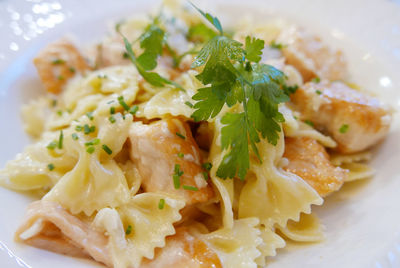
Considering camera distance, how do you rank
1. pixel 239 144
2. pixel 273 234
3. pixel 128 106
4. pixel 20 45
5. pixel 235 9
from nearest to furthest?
pixel 239 144, pixel 273 234, pixel 128 106, pixel 20 45, pixel 235 9

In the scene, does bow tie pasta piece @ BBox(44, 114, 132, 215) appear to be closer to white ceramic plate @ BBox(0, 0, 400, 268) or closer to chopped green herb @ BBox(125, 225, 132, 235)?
chopped green herb @ BBox(125, 225, 132, 235)

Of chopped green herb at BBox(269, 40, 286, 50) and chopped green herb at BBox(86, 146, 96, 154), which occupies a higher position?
chopped green herb at BBox(269, 40, 286, 50)

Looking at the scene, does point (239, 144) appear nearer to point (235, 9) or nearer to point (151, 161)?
point (151, 161)

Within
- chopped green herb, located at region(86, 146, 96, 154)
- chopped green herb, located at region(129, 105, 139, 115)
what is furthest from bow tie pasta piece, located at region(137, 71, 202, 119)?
chopped green herb, located at region(86, 146, 96, 154)

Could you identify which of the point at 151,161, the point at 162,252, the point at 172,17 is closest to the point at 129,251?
the point at 162,252

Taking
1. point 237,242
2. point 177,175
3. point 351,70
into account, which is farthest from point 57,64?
point 351,70

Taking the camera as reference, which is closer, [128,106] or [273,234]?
[273,234]

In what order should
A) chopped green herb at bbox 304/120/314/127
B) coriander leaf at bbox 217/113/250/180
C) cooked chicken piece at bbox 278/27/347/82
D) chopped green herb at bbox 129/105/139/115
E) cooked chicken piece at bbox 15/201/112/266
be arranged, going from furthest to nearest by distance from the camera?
cooked chicken piece at bbox 278/27/347/82, chopped green herb at bbox 304/120/314/127, chopped green herb at bbox 129/105/139/115, cooked chicken piece at bbox 15/201/112/266, coriander leaf at bbox 217/113/250/180

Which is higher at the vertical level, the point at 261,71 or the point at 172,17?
Answer: the point at 261,71
